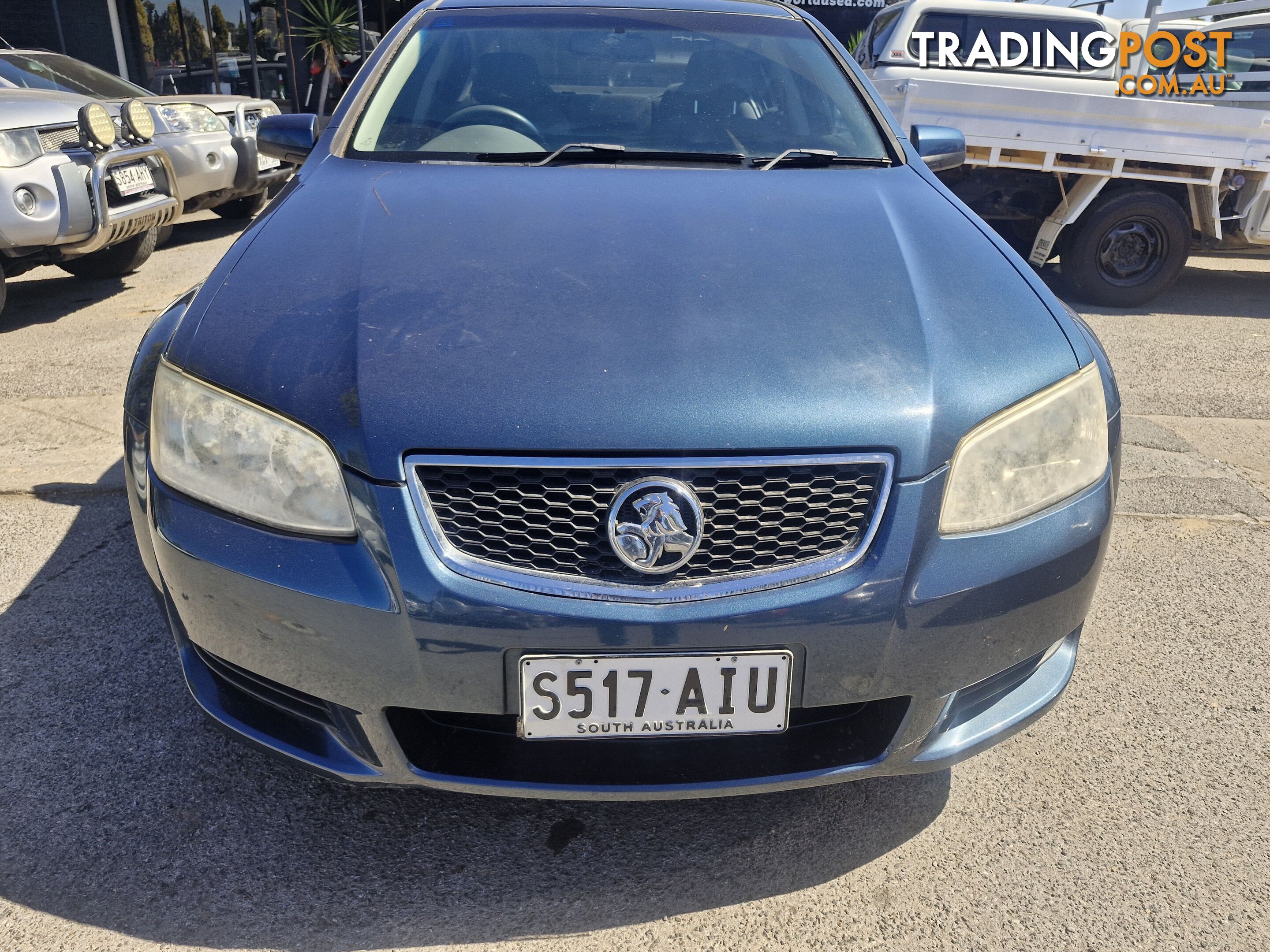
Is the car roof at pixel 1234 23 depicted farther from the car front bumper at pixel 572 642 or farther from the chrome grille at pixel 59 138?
the car front bumper at pixel 572 642

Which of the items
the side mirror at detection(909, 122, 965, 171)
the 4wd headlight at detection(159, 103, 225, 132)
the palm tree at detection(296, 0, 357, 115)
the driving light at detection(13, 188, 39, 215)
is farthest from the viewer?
the palm tree at detection(296, 0, 357, 115)

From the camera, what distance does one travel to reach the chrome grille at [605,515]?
1.46 metres

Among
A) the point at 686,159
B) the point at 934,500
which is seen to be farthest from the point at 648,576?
the point at 686,159

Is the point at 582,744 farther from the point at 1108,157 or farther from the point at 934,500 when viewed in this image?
the point at 1108,157

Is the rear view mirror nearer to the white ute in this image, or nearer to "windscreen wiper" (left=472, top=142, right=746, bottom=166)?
"windscreen wiper" (left=472, top=142, right=746, bottom=166)

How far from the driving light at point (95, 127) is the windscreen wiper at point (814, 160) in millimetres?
4105

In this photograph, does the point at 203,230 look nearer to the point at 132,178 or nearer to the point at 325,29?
the point at 132,178

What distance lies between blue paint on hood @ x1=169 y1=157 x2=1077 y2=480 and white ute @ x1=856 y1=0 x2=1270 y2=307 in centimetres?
434

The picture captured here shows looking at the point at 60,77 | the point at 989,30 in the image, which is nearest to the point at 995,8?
the point at 989,30

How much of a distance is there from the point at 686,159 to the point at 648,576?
51.3 inches

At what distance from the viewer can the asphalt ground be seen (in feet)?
5.41

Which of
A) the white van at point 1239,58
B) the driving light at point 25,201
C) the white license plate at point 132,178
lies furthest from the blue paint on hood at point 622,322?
the white van at point 1239,58

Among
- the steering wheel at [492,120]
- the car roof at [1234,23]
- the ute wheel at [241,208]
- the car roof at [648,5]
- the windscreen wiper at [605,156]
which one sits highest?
the car roof at [648,5]

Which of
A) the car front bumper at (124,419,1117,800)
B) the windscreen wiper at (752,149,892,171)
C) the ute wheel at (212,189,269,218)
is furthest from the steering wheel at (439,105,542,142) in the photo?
the ute wheel at (212,189,269,218)
